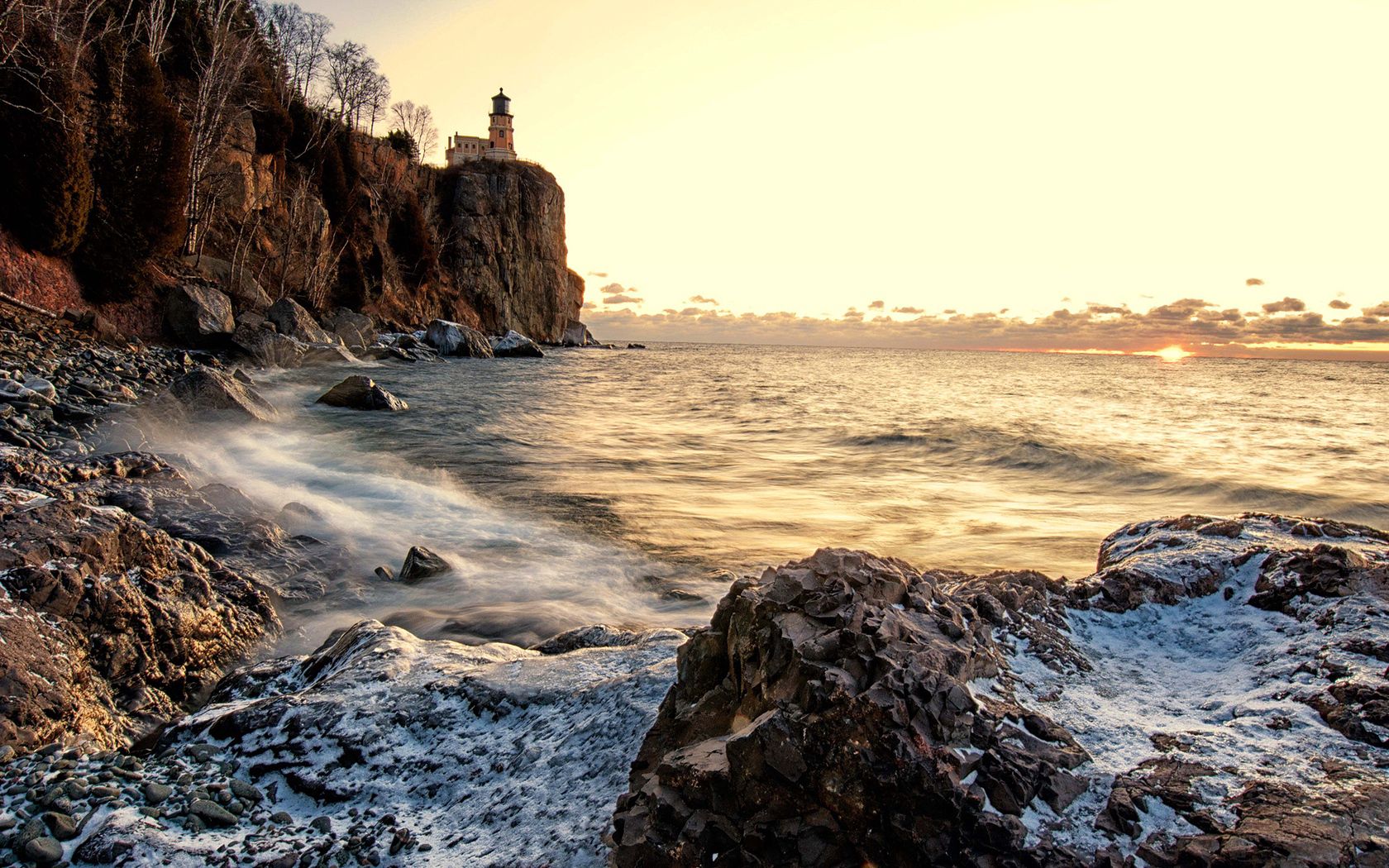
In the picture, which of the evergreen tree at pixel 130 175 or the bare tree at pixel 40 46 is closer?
the bare tree at pixel 40 46

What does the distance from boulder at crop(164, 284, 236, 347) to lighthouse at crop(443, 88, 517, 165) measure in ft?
188

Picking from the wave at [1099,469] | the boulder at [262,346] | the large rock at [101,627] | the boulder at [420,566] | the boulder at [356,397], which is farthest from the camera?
the boulder at [262,346]

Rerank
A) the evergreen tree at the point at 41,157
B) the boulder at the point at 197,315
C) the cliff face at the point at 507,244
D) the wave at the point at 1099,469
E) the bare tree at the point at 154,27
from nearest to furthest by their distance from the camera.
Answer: the wave at the point at 1099,469, the evergreen tree at the point at 41,157, the boulder at the point at 197,315, the bare tree at the point at 154,27, the cliff face at the point at 507,244

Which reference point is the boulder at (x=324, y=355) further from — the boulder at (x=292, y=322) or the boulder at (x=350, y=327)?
Answer: the boulder at (x=350, y=327)

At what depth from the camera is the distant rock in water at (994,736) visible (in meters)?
1.76

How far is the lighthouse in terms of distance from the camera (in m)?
72.8

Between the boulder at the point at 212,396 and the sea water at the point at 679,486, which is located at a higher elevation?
the boulder at the point at 212,396

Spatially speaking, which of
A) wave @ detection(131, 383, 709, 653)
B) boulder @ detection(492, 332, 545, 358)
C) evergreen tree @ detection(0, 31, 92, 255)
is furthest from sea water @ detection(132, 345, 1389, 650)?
boulder @ detection(492, 332, 545, 358)

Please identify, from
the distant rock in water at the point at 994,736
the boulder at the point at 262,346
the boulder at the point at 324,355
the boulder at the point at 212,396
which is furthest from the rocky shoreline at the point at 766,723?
the boulder at the point at 324,355

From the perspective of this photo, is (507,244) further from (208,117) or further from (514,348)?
(208,117)

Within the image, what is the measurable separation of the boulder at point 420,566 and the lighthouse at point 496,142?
72.9m

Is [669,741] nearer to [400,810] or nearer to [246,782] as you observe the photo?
[400,810]

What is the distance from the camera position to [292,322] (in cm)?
2467

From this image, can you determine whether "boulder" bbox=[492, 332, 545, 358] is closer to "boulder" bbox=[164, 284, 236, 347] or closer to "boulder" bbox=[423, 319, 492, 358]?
"boulder" bbox=[423, 319, 492, 358]
